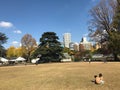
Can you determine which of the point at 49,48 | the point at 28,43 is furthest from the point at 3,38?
the point at 28,43

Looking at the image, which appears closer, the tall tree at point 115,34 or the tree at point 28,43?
the tall tree at point 115,34

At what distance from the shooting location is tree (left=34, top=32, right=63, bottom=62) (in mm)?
74062

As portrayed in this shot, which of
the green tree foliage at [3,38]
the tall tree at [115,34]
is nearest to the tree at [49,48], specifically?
the green tree foliage at [3,38]

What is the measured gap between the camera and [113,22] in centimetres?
5838

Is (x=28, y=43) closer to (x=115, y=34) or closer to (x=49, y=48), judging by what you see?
(x=49, y=48)

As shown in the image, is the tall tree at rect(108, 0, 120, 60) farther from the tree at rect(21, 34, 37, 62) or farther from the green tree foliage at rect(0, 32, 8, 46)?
the tree at rect(21, 34, 37, 62)

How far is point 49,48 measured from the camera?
7400 centimetres

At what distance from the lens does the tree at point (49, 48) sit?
243ft

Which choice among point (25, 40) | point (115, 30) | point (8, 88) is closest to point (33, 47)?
point (25, 40)

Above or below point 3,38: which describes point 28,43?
above

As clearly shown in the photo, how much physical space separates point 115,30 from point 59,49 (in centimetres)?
2157

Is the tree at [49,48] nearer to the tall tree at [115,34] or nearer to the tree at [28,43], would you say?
the tall tree at [115,34]

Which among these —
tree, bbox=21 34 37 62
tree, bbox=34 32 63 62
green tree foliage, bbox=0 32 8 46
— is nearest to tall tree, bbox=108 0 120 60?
tree, bbox=34 32 63 62

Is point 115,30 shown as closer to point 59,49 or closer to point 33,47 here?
point 59,49
